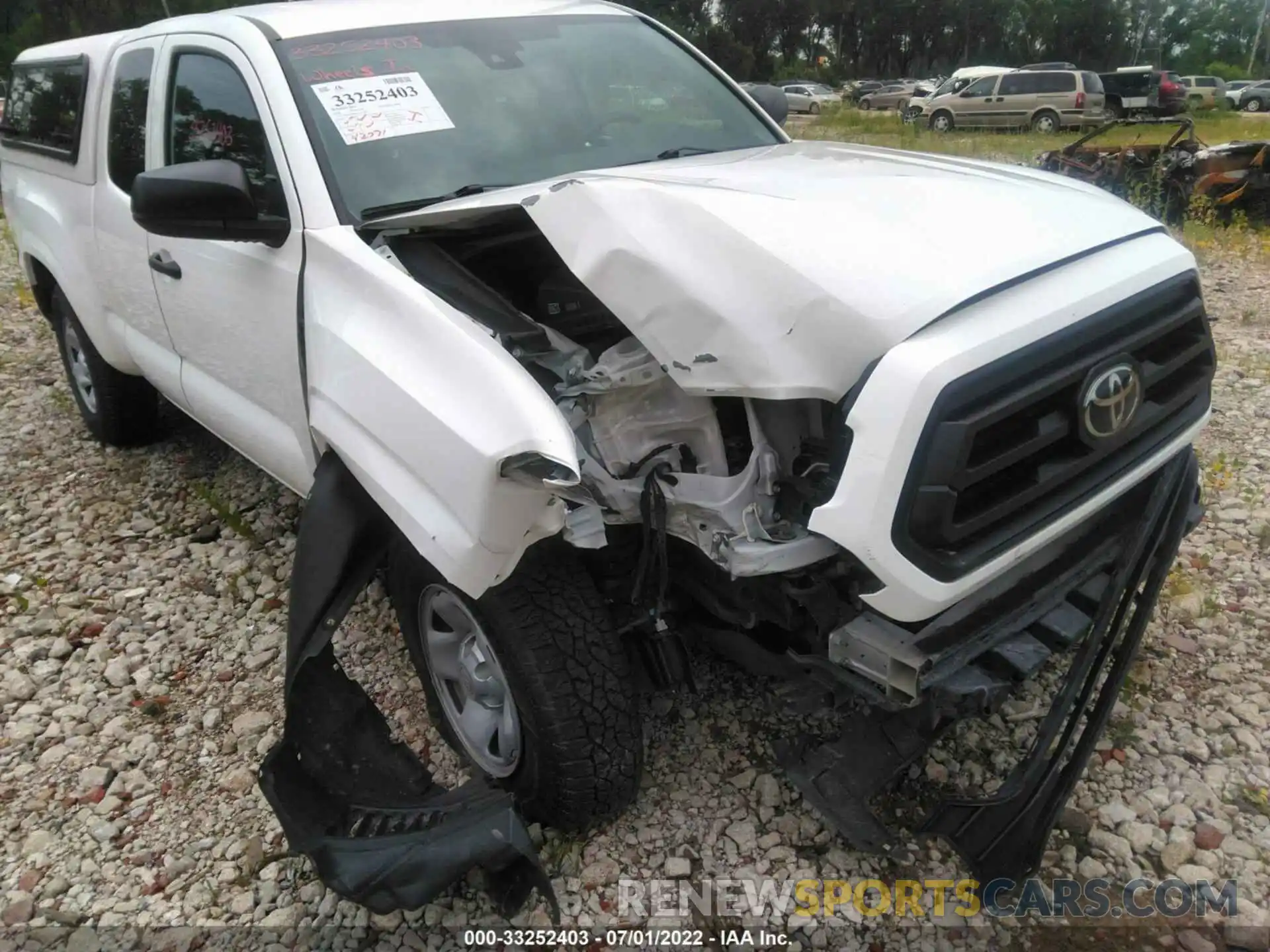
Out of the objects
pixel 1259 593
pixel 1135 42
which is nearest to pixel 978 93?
pixel 1259 593

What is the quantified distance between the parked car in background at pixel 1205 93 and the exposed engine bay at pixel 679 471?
31.1 meters

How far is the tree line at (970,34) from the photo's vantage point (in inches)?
2082

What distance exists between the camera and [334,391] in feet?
7.17

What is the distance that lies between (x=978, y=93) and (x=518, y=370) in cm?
2551

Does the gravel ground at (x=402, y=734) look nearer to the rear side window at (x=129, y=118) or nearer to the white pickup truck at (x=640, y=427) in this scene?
the white pickup truck at (x=640, y=427)

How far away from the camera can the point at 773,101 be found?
3707 millimetres

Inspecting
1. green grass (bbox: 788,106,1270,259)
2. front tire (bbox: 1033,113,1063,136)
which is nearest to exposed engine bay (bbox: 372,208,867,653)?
green grass (bbox: 788,106,1270,259)

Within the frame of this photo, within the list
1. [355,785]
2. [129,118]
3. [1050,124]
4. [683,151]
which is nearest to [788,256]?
[683,151]

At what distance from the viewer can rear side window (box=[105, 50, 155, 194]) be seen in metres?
3.29

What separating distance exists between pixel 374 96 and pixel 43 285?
9.89ft

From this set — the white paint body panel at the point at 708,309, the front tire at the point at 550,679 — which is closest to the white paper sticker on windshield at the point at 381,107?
the white paint body panel at the point at 708,309

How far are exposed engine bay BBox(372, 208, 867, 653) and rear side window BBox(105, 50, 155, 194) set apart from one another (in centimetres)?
167

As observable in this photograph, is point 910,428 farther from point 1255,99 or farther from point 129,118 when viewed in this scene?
point 1255,99

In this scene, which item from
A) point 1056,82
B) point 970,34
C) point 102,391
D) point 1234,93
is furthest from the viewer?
point 970,34
